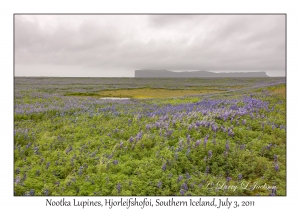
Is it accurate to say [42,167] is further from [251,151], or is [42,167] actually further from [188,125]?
[251,151]

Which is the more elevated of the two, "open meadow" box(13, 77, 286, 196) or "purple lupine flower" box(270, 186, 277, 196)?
"open meadow" box(13, 77, 286, 196)

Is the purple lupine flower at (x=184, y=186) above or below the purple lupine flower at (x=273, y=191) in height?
above

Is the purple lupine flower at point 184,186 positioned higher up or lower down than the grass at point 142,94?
lower down

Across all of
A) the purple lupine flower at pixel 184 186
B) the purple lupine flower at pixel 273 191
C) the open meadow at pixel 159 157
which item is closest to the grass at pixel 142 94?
the open meadow at pixel 159 157

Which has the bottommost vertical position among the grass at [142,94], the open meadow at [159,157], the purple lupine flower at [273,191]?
the purple lupine flower at [273,191]

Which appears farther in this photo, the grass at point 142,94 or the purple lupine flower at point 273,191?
the grass at point 142,94

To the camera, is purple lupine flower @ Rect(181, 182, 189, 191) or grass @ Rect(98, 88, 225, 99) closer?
purple lupine flower @ Rect(181, 182, 189, 191)

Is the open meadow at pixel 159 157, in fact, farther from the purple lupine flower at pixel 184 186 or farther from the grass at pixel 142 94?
the grass at pixel 142 94

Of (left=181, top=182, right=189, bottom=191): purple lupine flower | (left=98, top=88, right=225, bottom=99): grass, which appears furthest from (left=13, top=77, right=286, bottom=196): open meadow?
(left=98, top=88, right=225, bottom=99): grass

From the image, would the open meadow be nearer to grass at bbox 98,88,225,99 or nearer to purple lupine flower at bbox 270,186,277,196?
purple lupine flower at bbox 270,186,277,196

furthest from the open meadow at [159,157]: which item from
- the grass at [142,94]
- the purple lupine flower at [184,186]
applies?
the grass at [142,94]

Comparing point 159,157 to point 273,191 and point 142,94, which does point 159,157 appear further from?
point 142,94
